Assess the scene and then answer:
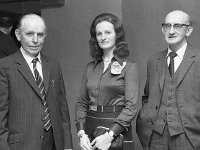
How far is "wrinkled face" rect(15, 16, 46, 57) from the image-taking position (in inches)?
118

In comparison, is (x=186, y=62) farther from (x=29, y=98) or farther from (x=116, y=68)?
(x=29, y=98)

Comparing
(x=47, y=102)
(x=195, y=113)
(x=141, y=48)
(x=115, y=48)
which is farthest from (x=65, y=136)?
(x=141, y=48)

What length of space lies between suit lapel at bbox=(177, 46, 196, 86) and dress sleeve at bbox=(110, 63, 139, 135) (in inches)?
13.7

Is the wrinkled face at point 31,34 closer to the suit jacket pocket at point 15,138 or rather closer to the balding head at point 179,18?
the suit jacket pocket at point 15,138

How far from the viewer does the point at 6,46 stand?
15.9 ft

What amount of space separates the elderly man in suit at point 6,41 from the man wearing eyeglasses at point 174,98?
2.18 metres

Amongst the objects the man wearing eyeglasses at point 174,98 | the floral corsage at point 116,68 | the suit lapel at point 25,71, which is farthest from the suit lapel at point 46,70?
the man wearing eyeglasses at point 174,98

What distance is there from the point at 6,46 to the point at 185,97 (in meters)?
2.62

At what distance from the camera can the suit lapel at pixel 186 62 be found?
3.05 metres

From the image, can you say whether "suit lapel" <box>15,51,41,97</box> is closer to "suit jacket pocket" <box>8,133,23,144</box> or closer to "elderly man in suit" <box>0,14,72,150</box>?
"elderly man in suit" <box>0,14,72,150</box>

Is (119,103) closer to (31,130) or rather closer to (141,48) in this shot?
(31,130)

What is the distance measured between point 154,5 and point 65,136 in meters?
2.09

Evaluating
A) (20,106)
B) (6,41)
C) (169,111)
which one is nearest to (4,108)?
(20,106)

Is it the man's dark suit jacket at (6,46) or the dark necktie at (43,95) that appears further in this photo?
→ the man's dark suit jacket at (6,46)
